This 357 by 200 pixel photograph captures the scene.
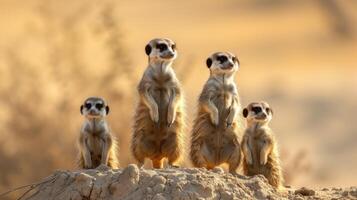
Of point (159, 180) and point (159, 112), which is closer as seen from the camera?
point (159, 180)

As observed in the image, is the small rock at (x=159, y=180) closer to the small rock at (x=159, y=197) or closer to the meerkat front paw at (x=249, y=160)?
the small rock at (x=159, y=197)

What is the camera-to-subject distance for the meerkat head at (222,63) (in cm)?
1238

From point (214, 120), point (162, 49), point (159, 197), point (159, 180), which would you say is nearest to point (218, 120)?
point (214, 120)

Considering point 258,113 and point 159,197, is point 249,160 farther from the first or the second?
point 159,197

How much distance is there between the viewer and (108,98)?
1750 cm

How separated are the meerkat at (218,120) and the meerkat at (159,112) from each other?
199 mm

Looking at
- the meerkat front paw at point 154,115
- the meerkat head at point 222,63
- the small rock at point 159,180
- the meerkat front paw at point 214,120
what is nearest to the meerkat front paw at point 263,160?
the meerkat front paw at point 214,120

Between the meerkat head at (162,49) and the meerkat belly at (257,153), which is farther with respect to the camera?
the meerkat head at (162,49)

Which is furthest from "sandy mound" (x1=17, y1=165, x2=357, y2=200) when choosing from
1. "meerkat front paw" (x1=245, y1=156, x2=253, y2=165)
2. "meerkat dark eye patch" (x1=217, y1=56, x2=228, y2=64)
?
"meerkat dark eye patch" (x1=217, y1=56, x2=228, y2=64)

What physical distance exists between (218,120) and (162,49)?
0.84 meters

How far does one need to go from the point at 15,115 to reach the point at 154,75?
5.62 meters

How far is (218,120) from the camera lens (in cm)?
1231

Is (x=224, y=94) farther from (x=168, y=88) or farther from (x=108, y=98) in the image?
(x=108, y=98)

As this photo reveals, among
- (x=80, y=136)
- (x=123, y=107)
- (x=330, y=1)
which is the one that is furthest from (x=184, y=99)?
(x=330, y=1)
